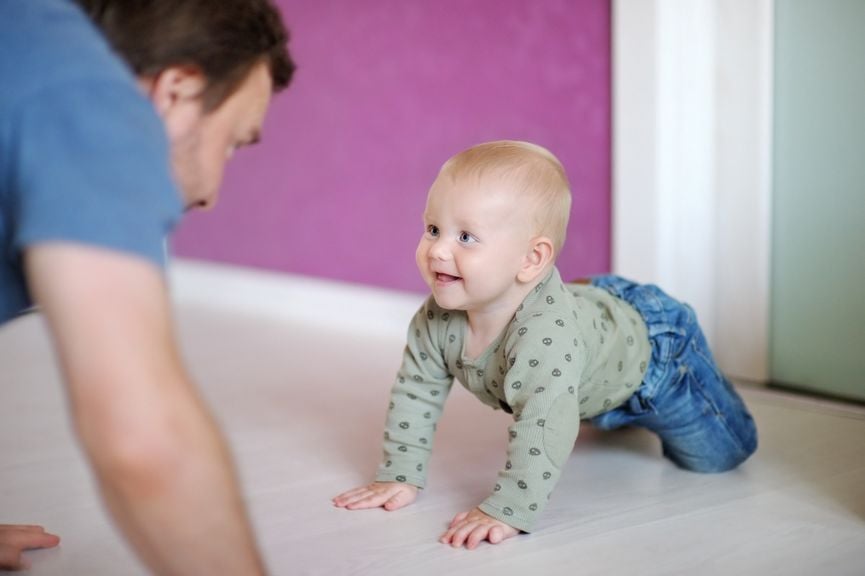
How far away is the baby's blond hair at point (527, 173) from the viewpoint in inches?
49.6

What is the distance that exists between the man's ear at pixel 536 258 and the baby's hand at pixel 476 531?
0.29 meters

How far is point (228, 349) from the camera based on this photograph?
8.03 ft

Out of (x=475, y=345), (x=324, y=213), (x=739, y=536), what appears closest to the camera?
(x=739, y=536)

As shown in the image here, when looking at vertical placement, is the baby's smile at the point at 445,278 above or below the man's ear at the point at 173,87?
below

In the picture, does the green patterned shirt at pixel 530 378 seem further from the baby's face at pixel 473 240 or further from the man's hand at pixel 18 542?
the man's hand at pixel 18 542

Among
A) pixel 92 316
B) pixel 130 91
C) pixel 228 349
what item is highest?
pixel 130 91

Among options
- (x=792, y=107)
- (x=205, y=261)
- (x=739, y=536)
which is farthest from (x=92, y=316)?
(x=205, y=261)

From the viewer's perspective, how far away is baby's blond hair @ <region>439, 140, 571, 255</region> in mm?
1261

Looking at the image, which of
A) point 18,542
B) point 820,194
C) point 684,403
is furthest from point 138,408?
point 820,194

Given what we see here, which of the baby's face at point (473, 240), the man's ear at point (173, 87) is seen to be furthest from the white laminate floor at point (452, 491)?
the man's ear at point (173, 87)

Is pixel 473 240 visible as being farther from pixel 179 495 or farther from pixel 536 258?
pixel 179 495

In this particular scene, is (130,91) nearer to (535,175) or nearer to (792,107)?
(535,175)

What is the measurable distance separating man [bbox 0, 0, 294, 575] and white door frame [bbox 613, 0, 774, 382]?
4.26 feet

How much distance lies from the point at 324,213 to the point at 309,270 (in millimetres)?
176
